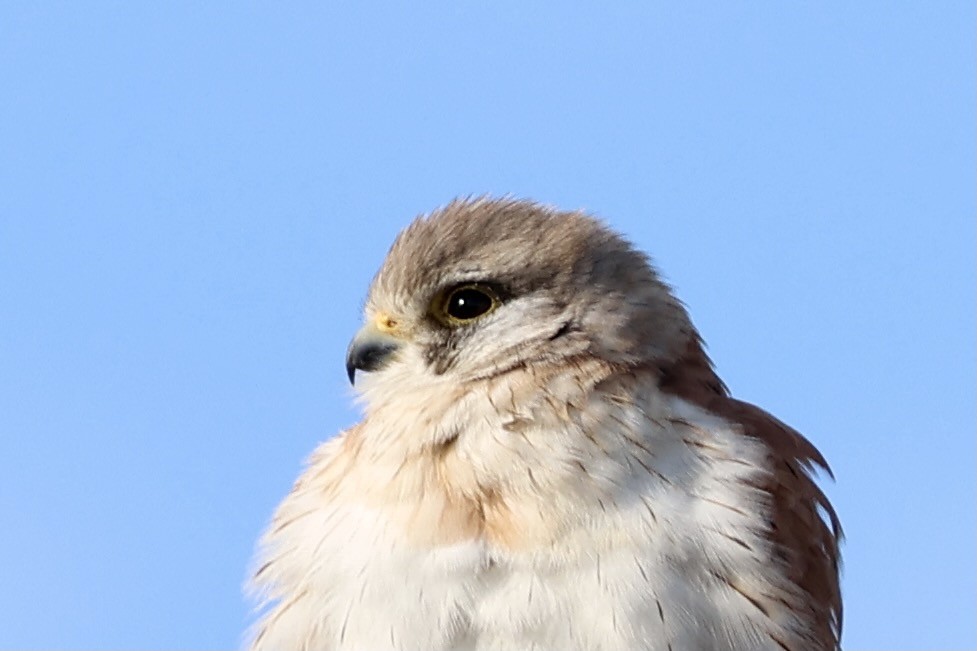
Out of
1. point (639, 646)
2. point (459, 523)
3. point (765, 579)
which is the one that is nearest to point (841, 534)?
point (765, 579)

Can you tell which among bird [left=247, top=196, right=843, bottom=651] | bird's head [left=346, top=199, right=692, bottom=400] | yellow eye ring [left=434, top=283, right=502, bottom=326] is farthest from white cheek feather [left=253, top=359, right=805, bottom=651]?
yellow eye ring [left=434, top=283, right=502, bottom=326]

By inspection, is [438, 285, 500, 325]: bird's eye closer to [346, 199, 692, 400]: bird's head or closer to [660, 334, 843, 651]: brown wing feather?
[346, 199, 692, 400]: bird's head

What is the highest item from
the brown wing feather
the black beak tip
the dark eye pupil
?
the dark eye pupil

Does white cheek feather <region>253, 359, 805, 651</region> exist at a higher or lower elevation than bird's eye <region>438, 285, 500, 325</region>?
lower

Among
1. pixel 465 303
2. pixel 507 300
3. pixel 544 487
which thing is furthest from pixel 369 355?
pixel 544 487

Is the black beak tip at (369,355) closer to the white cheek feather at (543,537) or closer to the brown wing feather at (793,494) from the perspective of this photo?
the white cheek feather at (543,537)

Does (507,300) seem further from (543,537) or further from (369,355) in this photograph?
(543,537)

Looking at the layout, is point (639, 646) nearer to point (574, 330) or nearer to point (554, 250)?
point (574, 330)
